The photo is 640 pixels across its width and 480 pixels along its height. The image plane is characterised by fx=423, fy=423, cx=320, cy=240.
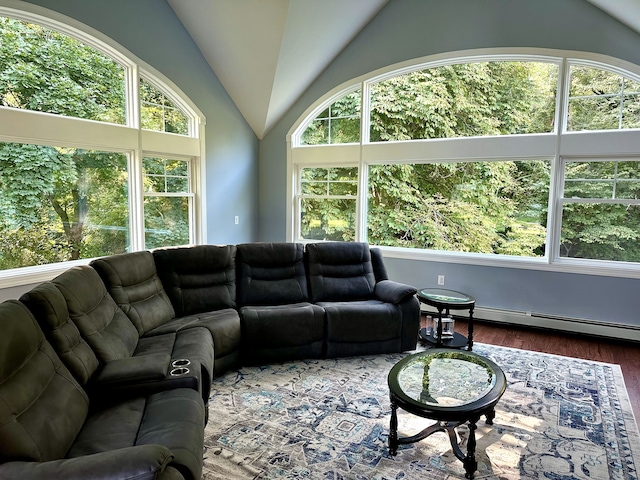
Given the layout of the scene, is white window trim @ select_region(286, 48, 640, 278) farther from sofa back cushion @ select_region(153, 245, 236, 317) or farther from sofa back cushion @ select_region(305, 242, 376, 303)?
sofa back cushion @ select_region(153, 245, 236, 317)

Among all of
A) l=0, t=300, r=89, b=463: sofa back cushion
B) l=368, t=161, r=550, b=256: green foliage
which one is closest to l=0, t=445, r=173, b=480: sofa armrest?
l=0, t=300, r=89, b=463: sofa back cushion

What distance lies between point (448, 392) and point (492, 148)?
11.1ft

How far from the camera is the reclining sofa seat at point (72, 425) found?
1.36m

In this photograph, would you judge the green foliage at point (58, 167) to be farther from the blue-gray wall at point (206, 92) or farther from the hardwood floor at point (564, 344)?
the hardwood floor at point (564, 344)

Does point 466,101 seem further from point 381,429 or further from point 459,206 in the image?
point 381,429

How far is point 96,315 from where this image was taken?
2.53 m

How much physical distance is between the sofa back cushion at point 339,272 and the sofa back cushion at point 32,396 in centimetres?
250

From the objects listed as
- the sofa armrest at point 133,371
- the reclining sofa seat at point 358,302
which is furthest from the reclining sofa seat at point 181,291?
the reclining sofa seat at point 358,302

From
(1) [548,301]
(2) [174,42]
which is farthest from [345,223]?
(2) [174,42]

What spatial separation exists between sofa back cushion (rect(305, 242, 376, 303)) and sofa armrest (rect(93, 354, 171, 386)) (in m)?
2.00

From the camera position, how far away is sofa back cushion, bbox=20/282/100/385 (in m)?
2.05

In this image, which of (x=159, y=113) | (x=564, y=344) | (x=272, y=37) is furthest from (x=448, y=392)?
(x=159, y=113)

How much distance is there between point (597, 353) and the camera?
4051 mm

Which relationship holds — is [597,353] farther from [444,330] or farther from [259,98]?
[259,98]
